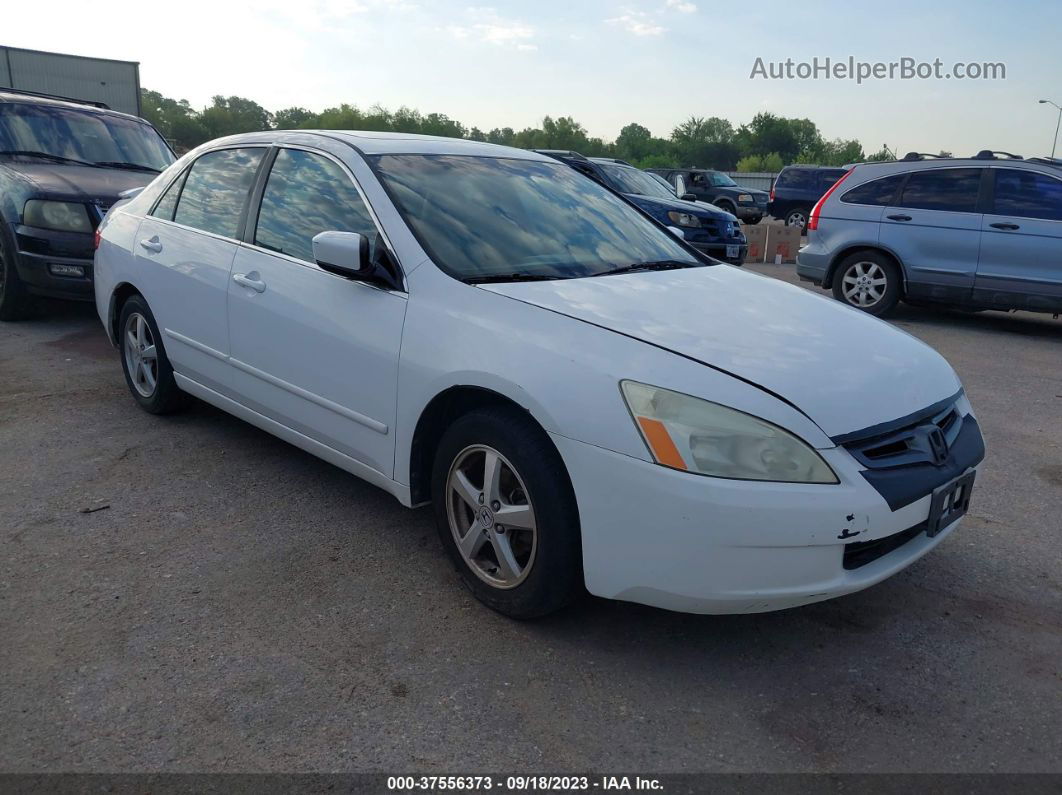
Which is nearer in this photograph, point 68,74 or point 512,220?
point 512,220

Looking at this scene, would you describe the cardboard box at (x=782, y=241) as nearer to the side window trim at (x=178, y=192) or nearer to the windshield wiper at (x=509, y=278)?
the side window trim at (x=178, y=192)

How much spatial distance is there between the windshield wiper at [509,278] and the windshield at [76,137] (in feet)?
21.5

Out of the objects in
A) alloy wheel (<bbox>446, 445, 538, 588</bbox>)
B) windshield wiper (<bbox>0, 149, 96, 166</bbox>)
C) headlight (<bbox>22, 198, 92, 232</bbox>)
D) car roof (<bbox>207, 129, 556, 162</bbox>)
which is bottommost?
alloy wheel (<bbox>446, 445, 538, 588</bbox>)

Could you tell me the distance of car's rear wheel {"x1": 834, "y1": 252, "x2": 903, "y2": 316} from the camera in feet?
30.8

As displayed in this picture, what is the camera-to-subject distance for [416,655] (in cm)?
286

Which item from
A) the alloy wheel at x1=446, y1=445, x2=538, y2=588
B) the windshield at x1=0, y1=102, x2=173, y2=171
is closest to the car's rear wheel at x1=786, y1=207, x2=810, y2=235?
the windshield at x1=0, y1=102, x2=173, y2=171

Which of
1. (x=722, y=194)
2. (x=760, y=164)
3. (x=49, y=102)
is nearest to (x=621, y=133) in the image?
(x=760, y=164)

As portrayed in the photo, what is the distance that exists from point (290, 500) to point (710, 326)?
7.00ft

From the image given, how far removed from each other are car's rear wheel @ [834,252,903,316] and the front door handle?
277 inches

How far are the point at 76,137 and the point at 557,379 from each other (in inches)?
296

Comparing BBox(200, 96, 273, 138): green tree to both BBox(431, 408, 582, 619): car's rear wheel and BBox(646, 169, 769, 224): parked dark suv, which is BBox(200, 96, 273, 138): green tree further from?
BBox(431, 408, 582, 619): car's rear wheel

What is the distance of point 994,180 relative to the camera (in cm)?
877

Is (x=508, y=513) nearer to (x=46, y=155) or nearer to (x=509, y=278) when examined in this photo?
(x=509, y=278)

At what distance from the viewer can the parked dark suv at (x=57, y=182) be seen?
7.24 metres
